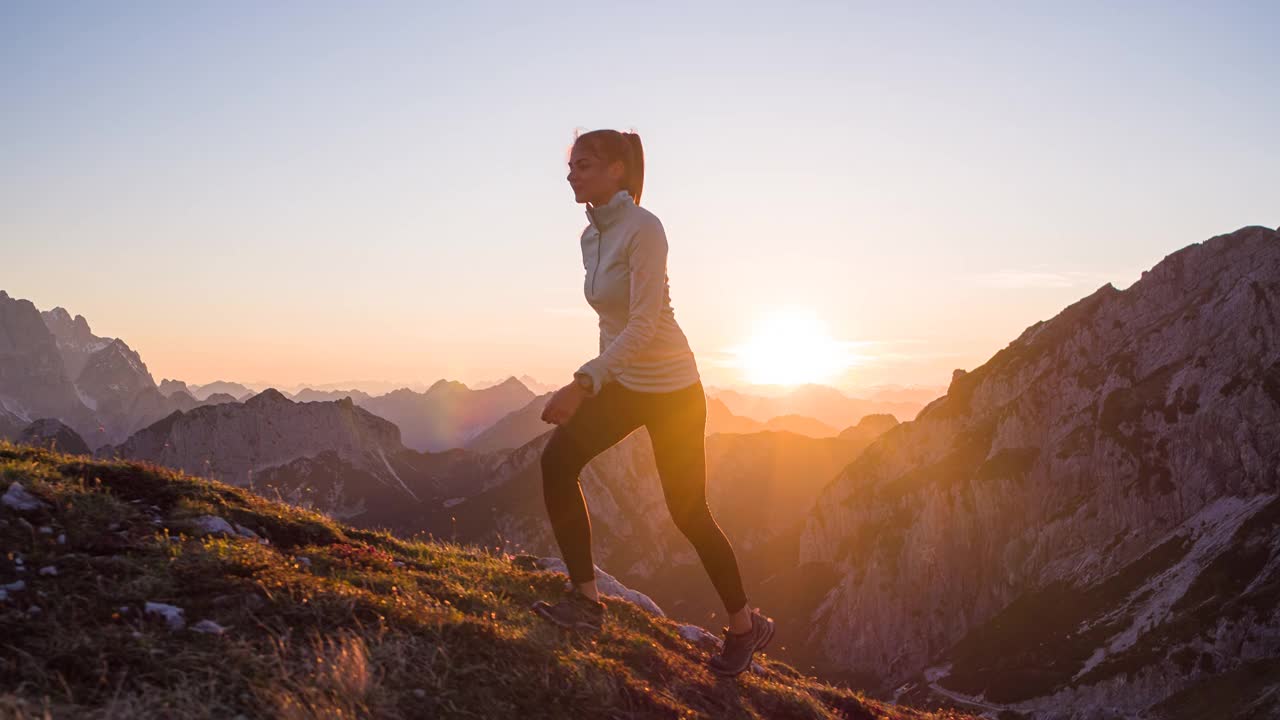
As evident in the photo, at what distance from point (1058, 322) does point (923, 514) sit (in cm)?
5588

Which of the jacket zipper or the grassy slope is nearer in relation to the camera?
the grassy slope

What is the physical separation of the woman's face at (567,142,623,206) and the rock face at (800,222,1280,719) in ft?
371

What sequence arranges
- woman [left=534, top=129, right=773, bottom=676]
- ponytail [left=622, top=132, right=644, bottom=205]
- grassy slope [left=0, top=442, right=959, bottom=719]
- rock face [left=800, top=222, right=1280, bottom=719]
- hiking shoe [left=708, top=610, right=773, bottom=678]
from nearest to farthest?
grassy slope [left=0, top=442, right=959, bottom=719] < woman [left=534, top=129, right=773, bottom=676] < ponytail [left=622, top=132, right=644, bottom=205] < hiking shoe [left=708, top=610, right=773, bottom=678] < rock face [left=800, top=222, right=1280, bottom=719]

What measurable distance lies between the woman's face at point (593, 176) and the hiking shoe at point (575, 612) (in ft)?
13.9

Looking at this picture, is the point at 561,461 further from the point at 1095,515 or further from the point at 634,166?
the point at 1095,515

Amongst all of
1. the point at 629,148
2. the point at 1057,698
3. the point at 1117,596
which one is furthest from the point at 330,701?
the point at 1117,596

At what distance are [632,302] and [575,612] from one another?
345 cm

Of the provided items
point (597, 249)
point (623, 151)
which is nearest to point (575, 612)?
point (597, 249)

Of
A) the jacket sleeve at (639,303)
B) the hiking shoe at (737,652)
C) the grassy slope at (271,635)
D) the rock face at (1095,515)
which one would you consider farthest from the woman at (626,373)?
the rock face at (1095,515)

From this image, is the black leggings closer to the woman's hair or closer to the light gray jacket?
the light gray jacket

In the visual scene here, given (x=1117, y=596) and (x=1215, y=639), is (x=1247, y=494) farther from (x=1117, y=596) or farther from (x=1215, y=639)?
(x=1215, y=639)

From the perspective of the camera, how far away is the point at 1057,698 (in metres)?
115

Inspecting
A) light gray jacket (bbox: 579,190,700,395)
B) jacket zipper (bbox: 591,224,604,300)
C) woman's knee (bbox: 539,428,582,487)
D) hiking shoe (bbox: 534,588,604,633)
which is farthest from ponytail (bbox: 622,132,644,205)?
hiking shoe (bbox: 534,588,604,633)

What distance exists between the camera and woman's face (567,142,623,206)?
7.64 meters
